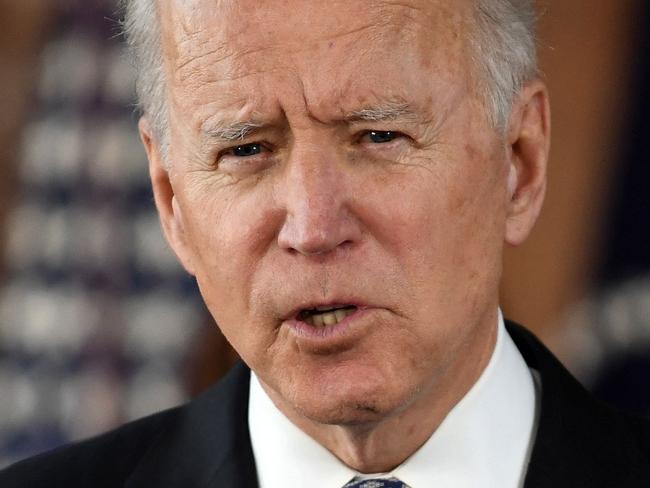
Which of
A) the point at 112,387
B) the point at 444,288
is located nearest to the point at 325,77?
the point at 444,288

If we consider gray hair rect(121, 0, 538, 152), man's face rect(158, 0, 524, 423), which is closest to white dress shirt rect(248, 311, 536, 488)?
man's face rect(158, 0, 524, 423)

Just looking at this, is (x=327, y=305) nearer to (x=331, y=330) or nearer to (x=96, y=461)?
(x=331, y=330)

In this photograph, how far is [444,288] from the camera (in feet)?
7.66

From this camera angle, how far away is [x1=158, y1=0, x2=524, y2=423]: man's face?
224cm

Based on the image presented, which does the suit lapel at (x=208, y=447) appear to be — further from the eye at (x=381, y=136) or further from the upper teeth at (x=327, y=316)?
the eye at (x=381, y=136)

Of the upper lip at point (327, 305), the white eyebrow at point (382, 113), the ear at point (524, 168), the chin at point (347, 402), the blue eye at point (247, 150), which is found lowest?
the chin at point (347, 402)

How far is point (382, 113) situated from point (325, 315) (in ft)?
1.30

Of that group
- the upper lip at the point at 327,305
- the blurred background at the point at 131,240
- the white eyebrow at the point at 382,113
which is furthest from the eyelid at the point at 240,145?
the blurred background at the point at 131,240

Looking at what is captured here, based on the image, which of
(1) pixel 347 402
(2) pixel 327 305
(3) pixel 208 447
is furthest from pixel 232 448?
(2) pixel 327 305

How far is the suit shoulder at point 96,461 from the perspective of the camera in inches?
110

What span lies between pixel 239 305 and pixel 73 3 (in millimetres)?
2641

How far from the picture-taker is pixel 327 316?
7.47 ft

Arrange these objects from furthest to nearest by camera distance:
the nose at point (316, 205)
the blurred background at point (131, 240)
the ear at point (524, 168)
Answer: the blurred background at point (131, 240) → the ear at point (524, 168) → the nose at point (316, 205)

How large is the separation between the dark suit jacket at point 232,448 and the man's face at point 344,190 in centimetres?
28
